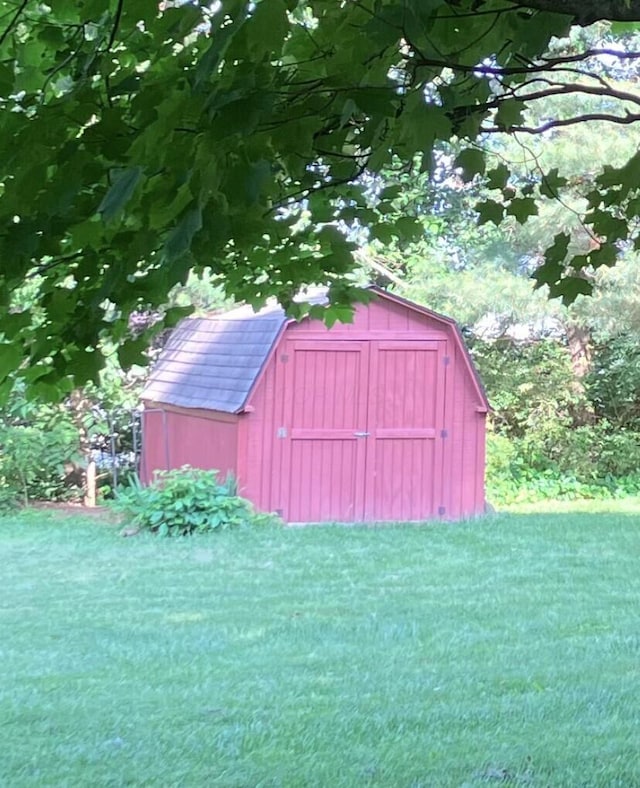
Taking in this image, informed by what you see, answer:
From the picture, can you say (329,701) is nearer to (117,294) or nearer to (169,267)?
(117,294)

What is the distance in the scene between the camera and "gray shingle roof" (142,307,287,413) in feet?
33.9

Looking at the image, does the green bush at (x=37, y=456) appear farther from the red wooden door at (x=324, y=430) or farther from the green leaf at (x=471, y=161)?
the green leaf at (x=471, y=161)

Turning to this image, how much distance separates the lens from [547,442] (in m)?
14.4

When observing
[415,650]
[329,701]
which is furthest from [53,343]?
[415,650]

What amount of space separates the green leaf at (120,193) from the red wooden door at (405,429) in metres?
9.22

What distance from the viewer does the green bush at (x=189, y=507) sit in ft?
31.2

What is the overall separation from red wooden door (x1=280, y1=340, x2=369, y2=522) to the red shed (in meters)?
0.01

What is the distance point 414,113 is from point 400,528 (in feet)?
28.1

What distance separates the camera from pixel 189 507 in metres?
9.57

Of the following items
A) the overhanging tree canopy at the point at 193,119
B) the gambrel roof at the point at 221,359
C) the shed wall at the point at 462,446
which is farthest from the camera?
the shed wall at the point at 462,446

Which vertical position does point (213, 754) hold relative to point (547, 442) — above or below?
below

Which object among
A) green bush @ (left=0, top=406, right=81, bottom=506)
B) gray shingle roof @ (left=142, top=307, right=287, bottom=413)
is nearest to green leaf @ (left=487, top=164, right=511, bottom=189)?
gray shingle roof @ (left=142, top=307, right=287, bottom=413)

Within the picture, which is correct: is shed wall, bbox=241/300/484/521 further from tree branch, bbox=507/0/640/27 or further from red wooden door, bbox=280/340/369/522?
tree branch, bbox=507/0/640/27

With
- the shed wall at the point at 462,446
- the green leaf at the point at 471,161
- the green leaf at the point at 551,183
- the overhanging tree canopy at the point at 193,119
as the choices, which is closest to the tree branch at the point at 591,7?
the overhanging tree canopy at the point at 193,119
